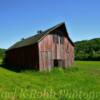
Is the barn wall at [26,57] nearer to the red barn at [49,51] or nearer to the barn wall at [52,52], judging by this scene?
the red barn at [49,51]

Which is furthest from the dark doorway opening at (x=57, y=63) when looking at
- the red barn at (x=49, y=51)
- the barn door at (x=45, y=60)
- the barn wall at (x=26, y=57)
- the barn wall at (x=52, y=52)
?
the barn wall at (x=26, y=57)

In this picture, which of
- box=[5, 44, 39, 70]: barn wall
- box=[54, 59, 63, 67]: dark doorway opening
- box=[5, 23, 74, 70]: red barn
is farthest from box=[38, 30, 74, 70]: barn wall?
box=[5, 44, 39, 70]: barn wall

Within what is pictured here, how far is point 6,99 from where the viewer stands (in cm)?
1286

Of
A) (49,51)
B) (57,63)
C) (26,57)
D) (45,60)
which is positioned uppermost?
Result: (49,51)

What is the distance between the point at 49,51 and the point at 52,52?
541 mm

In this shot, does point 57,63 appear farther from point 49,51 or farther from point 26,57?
point 26,57

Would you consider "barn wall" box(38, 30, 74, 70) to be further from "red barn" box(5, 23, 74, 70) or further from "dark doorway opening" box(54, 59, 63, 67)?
"dark doorway opening" box(54, 59, 63, 67)

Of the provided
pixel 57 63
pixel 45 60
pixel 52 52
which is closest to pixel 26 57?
pixel 45 60

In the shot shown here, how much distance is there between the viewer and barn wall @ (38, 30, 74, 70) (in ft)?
101

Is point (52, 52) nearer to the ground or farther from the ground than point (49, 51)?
nearer to the ground

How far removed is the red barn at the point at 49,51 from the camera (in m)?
30.8

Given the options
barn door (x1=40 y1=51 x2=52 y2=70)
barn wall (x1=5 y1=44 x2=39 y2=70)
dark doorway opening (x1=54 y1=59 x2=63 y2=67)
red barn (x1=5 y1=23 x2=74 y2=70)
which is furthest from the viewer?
dark doorway opening (x1=54 y1=59 x2=63 y2=67)

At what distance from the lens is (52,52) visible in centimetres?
3216

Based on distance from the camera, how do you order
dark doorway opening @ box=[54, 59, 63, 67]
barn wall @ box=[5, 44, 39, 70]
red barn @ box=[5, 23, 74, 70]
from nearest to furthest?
1. red barn @ box=[5, 23, 74, 70]
2. barn wall @ box=[5, 44, 39, 70]
3. dark doorway opening @ box=[54, 59, 63, 67]
